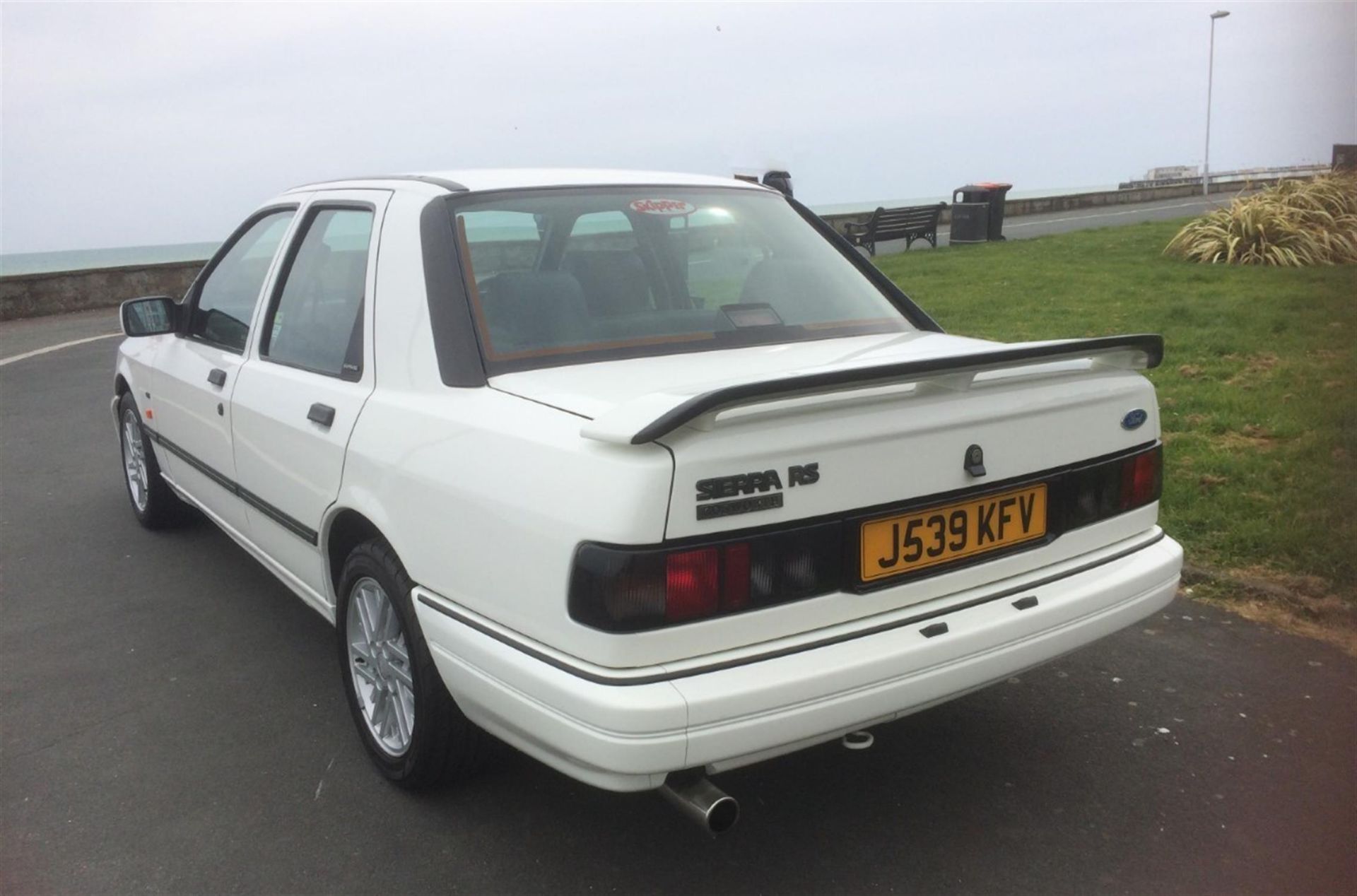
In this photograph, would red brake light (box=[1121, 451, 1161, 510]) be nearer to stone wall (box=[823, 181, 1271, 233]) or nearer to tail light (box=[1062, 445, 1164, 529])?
tail light (box=[1062, 445, 1164, 529])

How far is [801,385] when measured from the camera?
89.5 inches

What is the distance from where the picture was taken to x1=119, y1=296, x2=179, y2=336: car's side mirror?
181 inches

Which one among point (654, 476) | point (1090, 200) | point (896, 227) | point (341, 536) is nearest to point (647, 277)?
point (341, 536)

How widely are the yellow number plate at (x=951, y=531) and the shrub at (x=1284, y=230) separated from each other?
11169mm

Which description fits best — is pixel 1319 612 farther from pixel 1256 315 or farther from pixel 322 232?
pixel 1256 315

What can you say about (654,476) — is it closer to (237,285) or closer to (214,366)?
(214,366)

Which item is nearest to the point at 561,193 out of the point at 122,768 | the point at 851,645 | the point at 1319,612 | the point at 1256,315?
the point at 851,645

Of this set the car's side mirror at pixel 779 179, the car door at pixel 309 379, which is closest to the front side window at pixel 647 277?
the car door at pixel 309 379

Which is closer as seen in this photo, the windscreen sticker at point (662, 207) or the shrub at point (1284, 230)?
the windscreen sticker at point (662, 207)

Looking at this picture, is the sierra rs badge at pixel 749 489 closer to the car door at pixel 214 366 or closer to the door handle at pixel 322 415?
the door handle at pixel 322 415

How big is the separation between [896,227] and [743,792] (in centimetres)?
1895

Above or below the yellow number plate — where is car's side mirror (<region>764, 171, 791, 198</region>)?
above

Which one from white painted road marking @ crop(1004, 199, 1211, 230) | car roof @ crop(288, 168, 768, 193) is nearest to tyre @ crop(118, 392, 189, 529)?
car roof @ crop(288, 168, 768, 193)

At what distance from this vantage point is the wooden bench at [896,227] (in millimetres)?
20328
